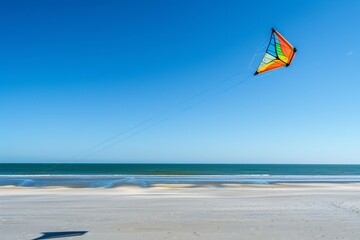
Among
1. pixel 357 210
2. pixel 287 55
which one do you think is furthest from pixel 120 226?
pixel 357 210

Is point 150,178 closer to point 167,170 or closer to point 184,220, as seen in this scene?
point 184,220

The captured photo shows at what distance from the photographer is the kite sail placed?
26.2 feet

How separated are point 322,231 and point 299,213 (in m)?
2.53

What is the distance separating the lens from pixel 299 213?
35.2ft

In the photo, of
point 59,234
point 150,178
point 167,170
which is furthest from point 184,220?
point 167,170

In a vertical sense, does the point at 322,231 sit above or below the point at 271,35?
below

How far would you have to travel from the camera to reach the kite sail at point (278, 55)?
7993 mm

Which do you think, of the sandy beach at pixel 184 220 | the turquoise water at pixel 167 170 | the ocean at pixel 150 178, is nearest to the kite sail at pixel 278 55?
the sandy beach at pixel 184 220

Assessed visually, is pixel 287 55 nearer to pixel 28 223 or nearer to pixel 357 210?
pixel 357 210

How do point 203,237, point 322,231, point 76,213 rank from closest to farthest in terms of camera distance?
point 203,237
point 322,231
point 76,213

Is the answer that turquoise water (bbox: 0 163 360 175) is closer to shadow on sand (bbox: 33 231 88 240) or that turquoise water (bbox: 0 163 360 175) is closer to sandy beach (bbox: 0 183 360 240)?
sandy beach (bbox: 0 183 360 240)

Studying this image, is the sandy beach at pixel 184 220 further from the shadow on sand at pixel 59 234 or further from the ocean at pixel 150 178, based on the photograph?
the ocean at pixel 150 178

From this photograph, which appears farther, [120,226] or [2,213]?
[2,213]

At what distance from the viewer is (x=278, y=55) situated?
8.37m
